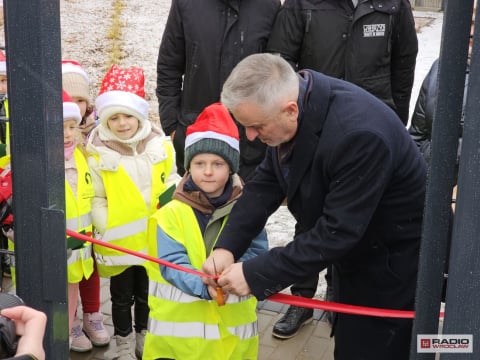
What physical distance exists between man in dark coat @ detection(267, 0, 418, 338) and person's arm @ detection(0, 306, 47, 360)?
8.43ft

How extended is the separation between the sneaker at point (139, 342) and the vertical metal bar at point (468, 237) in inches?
85.9

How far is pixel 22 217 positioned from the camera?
7.93 feet

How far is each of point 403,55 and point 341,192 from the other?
2.13m

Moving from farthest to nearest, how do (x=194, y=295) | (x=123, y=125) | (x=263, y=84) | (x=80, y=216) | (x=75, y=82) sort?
(x=75, y=82)
(x=123, y=125)
(x=80, y=216)
(x=194, y=295)
(x=263, y=84)

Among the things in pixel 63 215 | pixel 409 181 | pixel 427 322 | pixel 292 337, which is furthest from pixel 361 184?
pixel 292 337

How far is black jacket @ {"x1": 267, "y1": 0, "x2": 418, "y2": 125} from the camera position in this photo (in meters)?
4.24

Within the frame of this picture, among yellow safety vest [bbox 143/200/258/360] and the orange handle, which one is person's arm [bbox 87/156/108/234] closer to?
yellow safety vest [bbox 143/200/258/360]

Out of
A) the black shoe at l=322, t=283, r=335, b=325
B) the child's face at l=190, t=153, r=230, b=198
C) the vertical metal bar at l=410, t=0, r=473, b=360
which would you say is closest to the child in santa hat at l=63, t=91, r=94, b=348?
the child's face at l=190, t=153, r=230, b=198

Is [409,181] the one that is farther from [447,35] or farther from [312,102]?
[447,35]

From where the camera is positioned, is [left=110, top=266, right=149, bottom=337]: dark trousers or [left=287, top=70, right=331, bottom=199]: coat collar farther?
[left=110, top=266, right=149, bottom=337]: dark trousers

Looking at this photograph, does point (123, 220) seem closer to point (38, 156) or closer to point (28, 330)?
point (38, 156)

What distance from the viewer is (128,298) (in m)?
3.90

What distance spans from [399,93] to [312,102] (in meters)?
2.06
